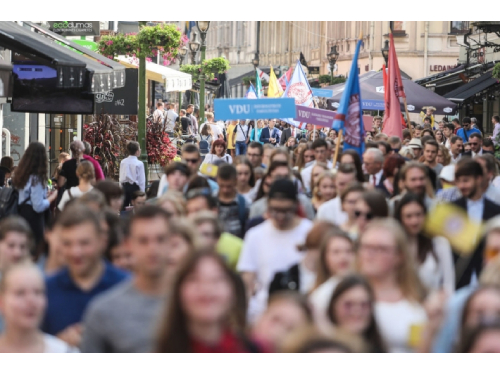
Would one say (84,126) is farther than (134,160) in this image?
Yes

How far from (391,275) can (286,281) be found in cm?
113

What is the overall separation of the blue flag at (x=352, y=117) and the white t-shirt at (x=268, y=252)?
Answer: 612 centimetres

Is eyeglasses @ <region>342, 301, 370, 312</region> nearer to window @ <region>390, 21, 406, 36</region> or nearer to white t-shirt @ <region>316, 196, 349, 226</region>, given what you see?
white t-shirt @ <region>316, 196, 349, 226</region>

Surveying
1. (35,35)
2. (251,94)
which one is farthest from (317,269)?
(251,94)

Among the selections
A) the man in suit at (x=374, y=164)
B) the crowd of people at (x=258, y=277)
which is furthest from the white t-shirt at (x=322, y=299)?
the man in suit at (x=374, y=164)

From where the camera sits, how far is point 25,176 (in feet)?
35.7

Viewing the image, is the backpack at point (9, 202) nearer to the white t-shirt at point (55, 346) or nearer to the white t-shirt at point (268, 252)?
the white t-shirt at point (268, 252)

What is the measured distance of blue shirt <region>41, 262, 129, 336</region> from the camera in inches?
209

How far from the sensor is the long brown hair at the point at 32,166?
35.4 ft

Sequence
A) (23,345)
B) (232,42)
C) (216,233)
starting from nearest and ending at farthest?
(23,345) < (216,233) < (232,42)

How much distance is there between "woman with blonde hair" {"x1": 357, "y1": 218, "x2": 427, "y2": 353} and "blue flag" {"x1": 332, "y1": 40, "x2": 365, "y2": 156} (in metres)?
7.52
